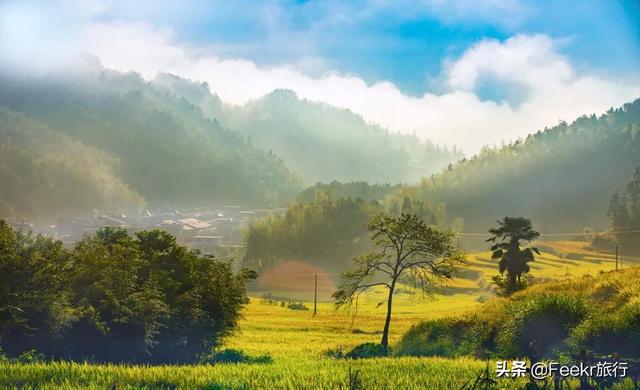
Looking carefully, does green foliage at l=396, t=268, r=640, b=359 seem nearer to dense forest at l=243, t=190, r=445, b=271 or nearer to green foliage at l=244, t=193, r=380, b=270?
dense forest at l=243, t=190, r=445, b=271

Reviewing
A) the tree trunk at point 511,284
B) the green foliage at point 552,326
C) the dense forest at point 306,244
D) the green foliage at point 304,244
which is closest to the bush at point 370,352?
the green foliage at point 552,326

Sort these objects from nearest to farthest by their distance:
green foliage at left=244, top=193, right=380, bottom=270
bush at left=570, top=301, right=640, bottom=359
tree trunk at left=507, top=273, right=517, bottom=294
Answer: bush at left=570, top=301, right=640, bottom=359
tree trunk at left=507, top=273, right=517, bottom=294
green foliage at left=244, top=193, right=380, bottom=270

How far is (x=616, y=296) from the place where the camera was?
2623cm

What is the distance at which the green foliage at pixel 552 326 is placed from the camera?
1975 cm

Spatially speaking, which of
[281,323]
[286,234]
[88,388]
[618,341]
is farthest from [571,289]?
[286,234]

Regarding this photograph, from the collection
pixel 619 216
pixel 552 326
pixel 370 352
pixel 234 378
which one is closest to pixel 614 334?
pixel 552 326

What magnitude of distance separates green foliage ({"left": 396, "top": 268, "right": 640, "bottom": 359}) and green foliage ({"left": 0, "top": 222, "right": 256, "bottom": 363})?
1248cm

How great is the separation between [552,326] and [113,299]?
63.5ft

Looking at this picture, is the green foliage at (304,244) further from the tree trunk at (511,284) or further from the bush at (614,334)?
the bush at (614,334)

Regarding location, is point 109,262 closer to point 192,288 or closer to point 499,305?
point 192,288

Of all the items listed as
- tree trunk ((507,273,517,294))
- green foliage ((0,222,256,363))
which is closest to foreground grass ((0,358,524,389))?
green foliage ((0,222,256,363))

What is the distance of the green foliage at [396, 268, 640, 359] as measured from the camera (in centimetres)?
1975

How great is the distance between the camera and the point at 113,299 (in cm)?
2633

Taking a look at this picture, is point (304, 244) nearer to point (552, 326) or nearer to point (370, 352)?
point (370, 352)
